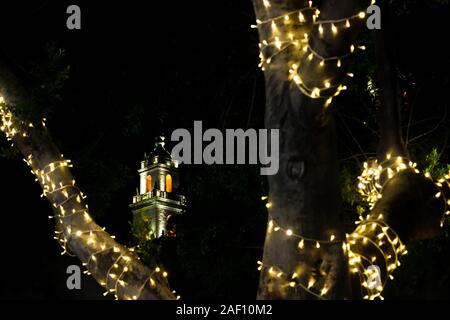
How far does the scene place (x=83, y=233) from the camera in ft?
13.9

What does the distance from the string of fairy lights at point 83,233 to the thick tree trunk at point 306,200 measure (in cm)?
113

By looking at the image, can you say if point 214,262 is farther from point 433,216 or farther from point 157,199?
point 157,199

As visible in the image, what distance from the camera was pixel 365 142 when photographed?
8.27 meters

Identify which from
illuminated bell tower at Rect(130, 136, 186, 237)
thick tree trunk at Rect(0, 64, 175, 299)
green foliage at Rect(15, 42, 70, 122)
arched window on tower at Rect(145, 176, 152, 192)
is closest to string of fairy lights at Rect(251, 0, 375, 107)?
thick tree trunk at Rect(0, 64, 175, 299)

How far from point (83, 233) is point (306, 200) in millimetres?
1803

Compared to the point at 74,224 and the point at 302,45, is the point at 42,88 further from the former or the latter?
the point at 302,45

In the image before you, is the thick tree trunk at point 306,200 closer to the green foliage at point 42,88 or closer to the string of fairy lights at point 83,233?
the string of fairy lights at point 83,233

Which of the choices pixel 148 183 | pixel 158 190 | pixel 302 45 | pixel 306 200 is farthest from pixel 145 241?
pixel 148 183

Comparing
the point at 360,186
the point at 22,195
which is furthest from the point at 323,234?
the point at 22,195

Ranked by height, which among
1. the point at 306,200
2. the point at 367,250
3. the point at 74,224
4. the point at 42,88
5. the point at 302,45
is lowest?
the point at 367,250

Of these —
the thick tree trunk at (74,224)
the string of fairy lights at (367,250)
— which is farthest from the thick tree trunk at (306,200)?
the thick tree trunk at (74,224)

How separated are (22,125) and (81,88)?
2.45 metres

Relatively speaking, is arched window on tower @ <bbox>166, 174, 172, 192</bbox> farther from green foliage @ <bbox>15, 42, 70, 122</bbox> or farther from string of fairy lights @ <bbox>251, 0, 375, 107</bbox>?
string of fairy lights @ <bbox>251, 0, 375, 107</bbox>

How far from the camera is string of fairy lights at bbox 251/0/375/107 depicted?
301cm
